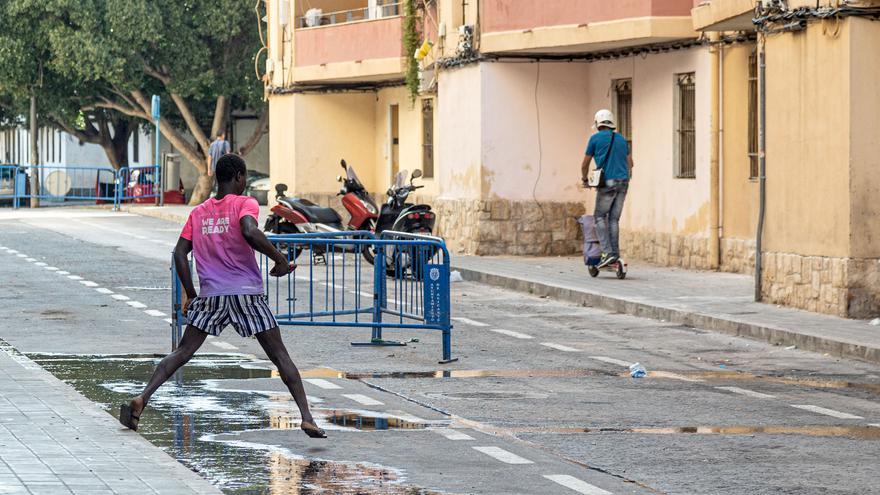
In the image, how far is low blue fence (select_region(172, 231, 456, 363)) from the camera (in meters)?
14.1

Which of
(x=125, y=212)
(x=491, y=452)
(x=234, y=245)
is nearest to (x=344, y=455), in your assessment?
(x=491, y=452)

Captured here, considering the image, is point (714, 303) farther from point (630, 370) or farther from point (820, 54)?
point (630, 370)

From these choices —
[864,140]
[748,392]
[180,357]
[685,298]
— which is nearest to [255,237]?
[180,357]

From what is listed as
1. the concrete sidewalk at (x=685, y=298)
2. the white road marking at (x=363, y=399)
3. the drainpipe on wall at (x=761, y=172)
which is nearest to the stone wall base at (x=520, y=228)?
the concrete sidewalk at (x=685, y=298)

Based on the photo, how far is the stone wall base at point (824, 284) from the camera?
1672 centimetres

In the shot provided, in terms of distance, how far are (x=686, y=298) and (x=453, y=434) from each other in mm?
9235

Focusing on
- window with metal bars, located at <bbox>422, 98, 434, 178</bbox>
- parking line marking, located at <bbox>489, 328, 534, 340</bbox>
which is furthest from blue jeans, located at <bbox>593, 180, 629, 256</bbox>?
window with metal bars, located at <bbox>422, 98, 434, 178</bbox>

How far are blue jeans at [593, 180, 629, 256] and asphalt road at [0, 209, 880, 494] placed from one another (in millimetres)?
2635

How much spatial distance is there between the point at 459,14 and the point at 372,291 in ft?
42.3

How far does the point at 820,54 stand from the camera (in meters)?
17.2

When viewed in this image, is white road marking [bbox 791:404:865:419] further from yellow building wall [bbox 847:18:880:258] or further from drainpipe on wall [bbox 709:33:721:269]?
drainpipe on wall [bbox 709:33:721:269]

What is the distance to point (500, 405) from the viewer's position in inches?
448

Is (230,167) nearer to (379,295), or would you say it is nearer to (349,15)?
(379,295)

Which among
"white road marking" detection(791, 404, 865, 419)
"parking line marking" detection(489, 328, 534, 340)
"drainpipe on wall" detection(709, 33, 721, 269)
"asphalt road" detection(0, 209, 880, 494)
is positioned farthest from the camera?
"drainpipe on wall" detection(709, 33, 721, 269)
